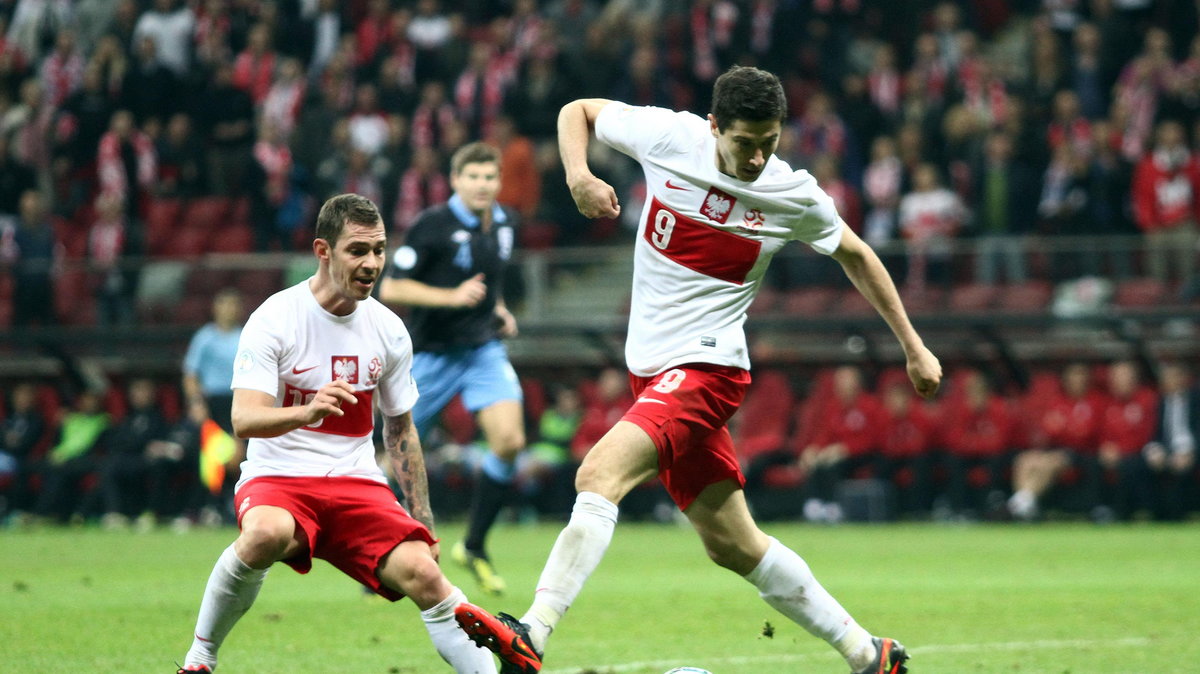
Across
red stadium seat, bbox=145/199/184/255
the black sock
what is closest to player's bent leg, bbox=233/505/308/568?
the black sock

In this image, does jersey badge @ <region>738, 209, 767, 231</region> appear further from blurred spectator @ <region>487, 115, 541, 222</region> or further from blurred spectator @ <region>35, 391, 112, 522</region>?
blurred spectator @ <region>35, 391, 112, 522</region>

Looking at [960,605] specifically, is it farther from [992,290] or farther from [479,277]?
[992,290]

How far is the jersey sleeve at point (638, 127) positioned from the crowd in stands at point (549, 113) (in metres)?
11.4

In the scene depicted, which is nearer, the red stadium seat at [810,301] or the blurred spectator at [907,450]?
the blurred spectator at [907,450]

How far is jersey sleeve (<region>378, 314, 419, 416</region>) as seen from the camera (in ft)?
19.6

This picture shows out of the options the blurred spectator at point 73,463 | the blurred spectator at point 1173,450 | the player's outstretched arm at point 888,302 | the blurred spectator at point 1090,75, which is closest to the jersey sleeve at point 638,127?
the player's outstretched arm at point 888,302

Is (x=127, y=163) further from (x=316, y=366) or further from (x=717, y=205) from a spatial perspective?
(x=717, y=205)

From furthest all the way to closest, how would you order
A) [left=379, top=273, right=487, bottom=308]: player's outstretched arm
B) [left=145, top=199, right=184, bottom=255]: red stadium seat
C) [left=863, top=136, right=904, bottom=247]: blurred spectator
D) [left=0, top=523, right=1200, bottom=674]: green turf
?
[left=145, top=199, right=184, bottom=255]: red stadium seat
[left=863, top=136, right=904, bottom=247]: blurred spectator
[left=379, top=273, right=487, bottom=308]: player's outstretched arm
[left=0, top=523, right=1200, bottom=674]: green turf

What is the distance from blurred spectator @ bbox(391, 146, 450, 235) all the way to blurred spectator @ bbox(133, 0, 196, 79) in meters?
4.82

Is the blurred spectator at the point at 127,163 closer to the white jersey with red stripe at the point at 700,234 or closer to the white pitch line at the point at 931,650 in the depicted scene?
the white pitch line at the point at 931,650

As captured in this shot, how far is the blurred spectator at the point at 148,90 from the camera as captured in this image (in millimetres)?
22406

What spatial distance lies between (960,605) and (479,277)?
11.4 feet

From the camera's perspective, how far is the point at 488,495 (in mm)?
10117

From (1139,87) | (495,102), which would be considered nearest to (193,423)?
(495,102)
